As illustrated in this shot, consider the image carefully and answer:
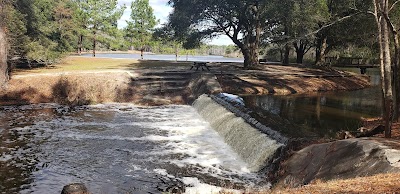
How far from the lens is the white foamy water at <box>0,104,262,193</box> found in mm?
11102

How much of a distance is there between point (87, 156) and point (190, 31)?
29.3m

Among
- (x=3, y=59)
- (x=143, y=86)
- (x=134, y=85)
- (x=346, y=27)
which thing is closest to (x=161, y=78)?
(x=143, y=86)

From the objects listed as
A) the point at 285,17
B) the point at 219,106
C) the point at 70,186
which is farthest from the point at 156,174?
the point at 285,17

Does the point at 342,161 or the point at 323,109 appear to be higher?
the point at 342,161

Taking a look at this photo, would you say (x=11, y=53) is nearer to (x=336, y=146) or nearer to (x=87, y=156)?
(x=87, y=156)

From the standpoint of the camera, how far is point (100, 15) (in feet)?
192

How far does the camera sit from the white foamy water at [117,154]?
36.4 feet

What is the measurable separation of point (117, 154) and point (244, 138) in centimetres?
570

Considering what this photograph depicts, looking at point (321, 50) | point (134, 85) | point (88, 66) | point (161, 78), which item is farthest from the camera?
point (321, 50)

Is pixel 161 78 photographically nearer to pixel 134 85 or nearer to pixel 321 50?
pixel 134 85

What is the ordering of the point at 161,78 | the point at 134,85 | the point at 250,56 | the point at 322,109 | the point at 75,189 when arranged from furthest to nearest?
the point at 250,56, the point at 161,78, the point at 134,85, the point at 322,109, the point at 75,189

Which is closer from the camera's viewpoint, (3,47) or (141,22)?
(3,47)

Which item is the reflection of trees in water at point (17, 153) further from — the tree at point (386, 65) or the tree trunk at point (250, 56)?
the tree trunk at point (250, 56)

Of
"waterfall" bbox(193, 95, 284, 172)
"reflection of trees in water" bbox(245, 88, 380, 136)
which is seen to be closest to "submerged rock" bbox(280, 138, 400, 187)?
"waterfall" bbox(193, 95, 284, 172)
